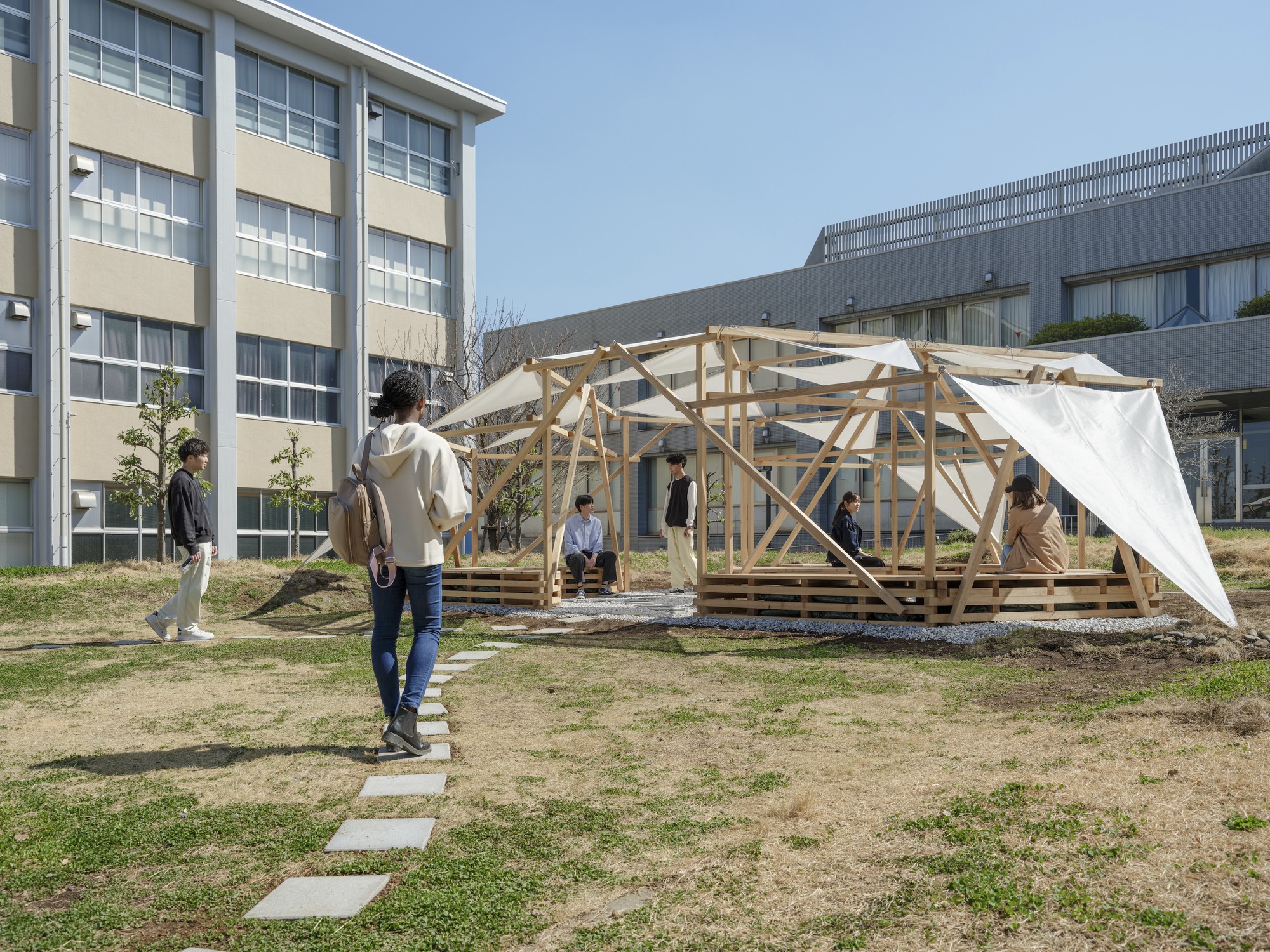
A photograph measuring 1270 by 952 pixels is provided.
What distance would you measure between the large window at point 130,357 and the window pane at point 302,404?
2.06m

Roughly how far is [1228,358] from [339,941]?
22880mm

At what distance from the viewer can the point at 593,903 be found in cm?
304

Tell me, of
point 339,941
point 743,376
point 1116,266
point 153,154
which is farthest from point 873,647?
point 1116,266

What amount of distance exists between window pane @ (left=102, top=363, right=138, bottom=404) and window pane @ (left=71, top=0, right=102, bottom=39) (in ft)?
19.5

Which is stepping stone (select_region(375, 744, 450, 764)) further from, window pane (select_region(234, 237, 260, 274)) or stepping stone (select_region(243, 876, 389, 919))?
window pane (select_region(234, 237, 260, 274))

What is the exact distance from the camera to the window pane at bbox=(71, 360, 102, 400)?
1908 centimetres

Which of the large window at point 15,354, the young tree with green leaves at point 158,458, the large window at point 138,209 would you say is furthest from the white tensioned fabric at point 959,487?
the large window at point 15,354

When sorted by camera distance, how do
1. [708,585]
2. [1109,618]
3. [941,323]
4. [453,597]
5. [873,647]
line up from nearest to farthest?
[873,647]
[1109,618]
[708,585]
[453,597]
[941,323]

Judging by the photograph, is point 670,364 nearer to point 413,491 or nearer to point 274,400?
point 413,491

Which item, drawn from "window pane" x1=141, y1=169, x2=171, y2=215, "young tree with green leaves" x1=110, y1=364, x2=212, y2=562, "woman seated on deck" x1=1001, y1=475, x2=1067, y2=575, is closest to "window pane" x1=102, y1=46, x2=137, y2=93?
"window pane" x1=141, y1=169, x2=171, y2=215

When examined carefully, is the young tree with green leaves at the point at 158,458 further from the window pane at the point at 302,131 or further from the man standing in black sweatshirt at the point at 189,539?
the window pane at the point at 302,131

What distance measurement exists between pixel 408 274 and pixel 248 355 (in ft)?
15.5

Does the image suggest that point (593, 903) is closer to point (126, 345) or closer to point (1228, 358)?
point (126, 345)

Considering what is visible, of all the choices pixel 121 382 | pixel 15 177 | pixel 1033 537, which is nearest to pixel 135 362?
pixel 121 382
